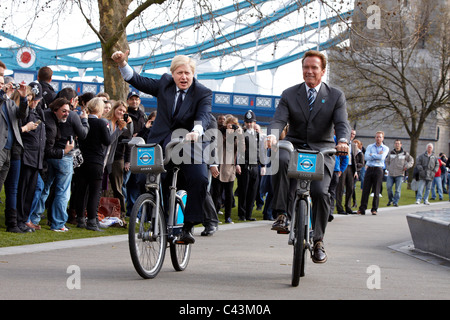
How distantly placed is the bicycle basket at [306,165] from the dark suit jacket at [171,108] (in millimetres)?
904

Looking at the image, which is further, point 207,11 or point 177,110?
point 207,11

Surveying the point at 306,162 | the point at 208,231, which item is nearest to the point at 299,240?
the point at 306,162

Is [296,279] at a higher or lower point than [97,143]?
lower

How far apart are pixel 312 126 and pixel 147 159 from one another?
150cm

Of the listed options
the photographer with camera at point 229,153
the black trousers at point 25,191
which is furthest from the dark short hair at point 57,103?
the photographer with camera at point 229,153

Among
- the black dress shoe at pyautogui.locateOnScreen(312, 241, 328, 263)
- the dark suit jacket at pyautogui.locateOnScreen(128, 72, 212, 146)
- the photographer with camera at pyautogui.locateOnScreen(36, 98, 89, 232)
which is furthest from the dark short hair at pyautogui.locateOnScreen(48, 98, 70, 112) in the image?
the black dress shoe at pyautogui.locateOnScreen(312, 241, 328, 263)

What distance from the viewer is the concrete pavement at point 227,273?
19.1 ft

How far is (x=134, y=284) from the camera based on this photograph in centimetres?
611

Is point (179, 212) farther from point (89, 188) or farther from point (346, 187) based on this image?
point (346, 187)

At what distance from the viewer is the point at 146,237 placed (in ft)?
20.9

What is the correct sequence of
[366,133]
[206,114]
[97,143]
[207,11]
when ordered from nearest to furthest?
1. [206,114]
2. [97,143]
3. [207,11]
4. [366,133]
